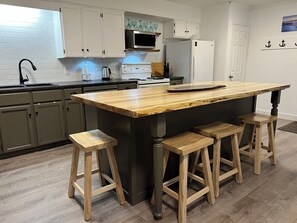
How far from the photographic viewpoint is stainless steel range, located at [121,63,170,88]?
165 inches

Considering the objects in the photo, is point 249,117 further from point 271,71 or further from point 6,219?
point 271,71

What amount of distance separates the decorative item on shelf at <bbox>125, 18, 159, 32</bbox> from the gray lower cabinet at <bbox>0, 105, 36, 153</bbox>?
259cm

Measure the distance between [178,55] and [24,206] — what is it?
13.1 ft

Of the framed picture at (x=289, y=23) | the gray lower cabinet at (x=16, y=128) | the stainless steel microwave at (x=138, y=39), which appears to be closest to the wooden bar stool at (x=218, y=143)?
the gray lower cabinet at (x=16, y=128)

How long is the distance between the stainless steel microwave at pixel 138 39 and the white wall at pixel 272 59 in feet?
8.09

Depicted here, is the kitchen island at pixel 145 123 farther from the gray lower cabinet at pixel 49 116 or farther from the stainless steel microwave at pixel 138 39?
the stainless steel microwave at pixel 138 39

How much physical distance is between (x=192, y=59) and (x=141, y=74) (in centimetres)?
112

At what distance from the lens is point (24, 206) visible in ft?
6.24

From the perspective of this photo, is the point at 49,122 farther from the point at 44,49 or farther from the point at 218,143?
the point at 218,143

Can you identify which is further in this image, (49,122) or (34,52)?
(34,52)

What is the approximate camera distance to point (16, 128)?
9.40 ft

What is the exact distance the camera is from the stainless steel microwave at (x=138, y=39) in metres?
4.13

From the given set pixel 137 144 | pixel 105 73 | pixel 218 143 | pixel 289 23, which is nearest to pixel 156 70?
pixel 105 73

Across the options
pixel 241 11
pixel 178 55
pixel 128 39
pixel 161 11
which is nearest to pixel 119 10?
pixel 128 39
